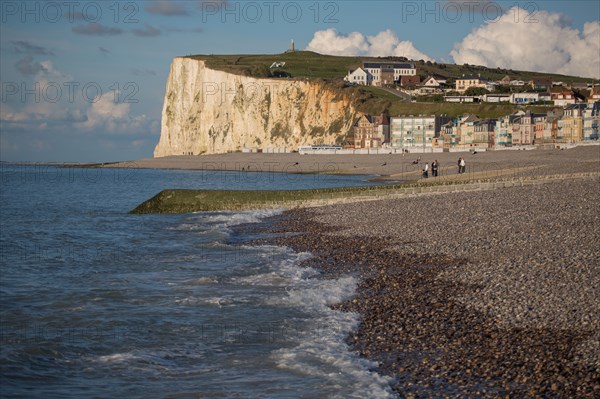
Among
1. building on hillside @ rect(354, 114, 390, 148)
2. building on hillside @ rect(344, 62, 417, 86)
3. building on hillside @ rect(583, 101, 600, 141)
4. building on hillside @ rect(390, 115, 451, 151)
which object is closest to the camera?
building on hillside @ rect(583, 101, 600, 141)

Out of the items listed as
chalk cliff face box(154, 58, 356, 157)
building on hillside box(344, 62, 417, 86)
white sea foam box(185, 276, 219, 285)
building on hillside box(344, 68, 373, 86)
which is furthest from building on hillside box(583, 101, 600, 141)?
white sea foam box(185, 276, 219, 285)

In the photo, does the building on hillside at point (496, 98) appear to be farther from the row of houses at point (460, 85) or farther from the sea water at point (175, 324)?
the sea water at point (175, 324)

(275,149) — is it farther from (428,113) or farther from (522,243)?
(522,243)

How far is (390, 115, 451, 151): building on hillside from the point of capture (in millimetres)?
120062

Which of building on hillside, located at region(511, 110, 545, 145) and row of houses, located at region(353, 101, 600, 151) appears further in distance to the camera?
building on hillside, located at region(511, 110, 545, 145)

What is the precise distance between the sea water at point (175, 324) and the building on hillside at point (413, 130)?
96.1 m

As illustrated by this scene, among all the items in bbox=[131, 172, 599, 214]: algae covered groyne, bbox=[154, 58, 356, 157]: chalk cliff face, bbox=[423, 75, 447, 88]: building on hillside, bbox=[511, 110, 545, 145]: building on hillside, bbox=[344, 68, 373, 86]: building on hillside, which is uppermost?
bbox=[344, 68, 373, 86]: building on hillside

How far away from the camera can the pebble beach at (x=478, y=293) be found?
32.6ft

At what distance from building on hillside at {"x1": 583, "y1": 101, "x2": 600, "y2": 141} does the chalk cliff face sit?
129 ft

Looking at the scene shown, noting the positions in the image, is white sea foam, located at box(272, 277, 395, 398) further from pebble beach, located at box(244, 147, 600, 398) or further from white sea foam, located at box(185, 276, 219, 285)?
white sea foam, located at box(185, 276, 219, 285)

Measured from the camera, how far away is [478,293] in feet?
45.9

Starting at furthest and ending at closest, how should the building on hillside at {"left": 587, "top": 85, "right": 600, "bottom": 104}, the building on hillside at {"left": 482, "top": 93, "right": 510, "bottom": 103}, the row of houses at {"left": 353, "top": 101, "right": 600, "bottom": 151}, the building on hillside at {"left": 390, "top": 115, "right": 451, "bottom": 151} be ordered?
the building on hillside at {"left": 482, "top": 93, "right": 510, "bottom": 103}, the building on hillside at {"left": 587, "top": 85, "right": 600, "bottom": 104}, the building on hillside at {"left": 390, "top": 115, "right": 451, "bottom": 151}, the row of houses at {"left": 353, "top": 101, "right": 600, "bottom": 151}

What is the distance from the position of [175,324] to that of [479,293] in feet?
19.4

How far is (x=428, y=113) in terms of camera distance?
12756 centimetres
